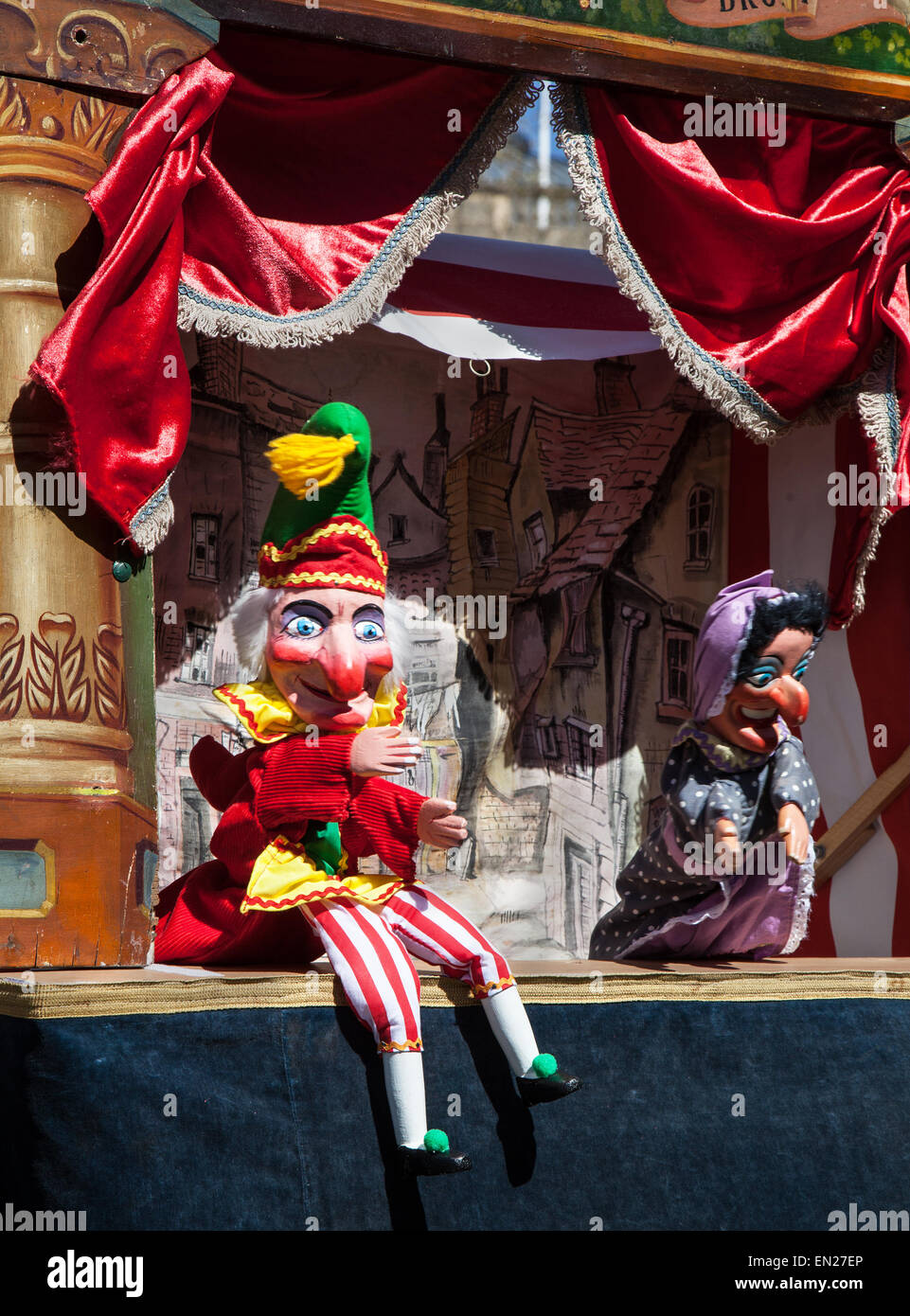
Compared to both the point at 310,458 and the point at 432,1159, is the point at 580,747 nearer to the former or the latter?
the point at 310,458

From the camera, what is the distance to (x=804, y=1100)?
10.9 feet

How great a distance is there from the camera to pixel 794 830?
133 inches

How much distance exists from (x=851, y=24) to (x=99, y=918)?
3.01 m

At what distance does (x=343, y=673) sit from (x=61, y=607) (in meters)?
0.62

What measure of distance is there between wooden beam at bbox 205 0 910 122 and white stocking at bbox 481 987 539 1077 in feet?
7.29

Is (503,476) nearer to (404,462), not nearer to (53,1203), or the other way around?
(404,462)

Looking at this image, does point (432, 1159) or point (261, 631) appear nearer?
point (432, 1159)

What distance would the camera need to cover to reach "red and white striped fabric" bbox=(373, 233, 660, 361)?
4285mm

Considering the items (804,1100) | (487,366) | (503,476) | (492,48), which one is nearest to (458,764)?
(503,476)

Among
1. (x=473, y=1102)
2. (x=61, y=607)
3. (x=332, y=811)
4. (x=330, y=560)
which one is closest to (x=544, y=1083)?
(x=473, y=1102)

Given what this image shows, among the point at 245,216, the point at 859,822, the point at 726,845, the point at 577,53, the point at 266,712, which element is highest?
the point at 577,53

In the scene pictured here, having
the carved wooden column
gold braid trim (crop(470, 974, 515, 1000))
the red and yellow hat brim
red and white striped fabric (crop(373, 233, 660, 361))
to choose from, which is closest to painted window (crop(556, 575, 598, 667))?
red and white striped fabric (crop(373, 233, 660, 361))

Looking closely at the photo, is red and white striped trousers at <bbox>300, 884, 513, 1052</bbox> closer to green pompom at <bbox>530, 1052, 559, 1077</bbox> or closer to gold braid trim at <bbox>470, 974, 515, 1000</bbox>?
gold braid trim at <bbox>470, 974, 515, 1000</bbox>

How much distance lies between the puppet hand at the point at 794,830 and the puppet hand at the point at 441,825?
829mm
